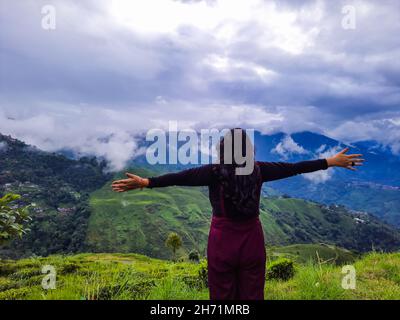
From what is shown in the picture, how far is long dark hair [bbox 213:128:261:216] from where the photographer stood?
5629mm

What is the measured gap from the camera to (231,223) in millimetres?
5688

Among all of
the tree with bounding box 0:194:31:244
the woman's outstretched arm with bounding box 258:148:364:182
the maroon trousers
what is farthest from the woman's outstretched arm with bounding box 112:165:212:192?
the tree with bounding box 0:194:31:244

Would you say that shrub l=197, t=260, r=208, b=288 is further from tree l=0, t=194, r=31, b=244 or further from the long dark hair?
tree l=0, t=194, r=31, b=244

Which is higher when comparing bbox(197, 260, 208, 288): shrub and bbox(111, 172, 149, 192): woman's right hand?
bbox(111, 172, 149, 192): woman's right hand

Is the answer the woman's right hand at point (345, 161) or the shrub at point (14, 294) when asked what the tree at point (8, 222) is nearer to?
the shrub at point (14, 294)

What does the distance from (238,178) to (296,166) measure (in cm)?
118

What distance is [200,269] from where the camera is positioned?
30.2 feet

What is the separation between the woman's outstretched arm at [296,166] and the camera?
19.9ft

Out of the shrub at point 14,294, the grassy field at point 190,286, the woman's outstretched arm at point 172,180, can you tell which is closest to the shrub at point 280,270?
the grassy field at point 190,286

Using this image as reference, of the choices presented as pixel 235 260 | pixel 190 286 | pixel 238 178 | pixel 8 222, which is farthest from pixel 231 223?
Result: pixel 8 222

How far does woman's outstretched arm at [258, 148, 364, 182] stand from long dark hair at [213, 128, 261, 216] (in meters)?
0.25
